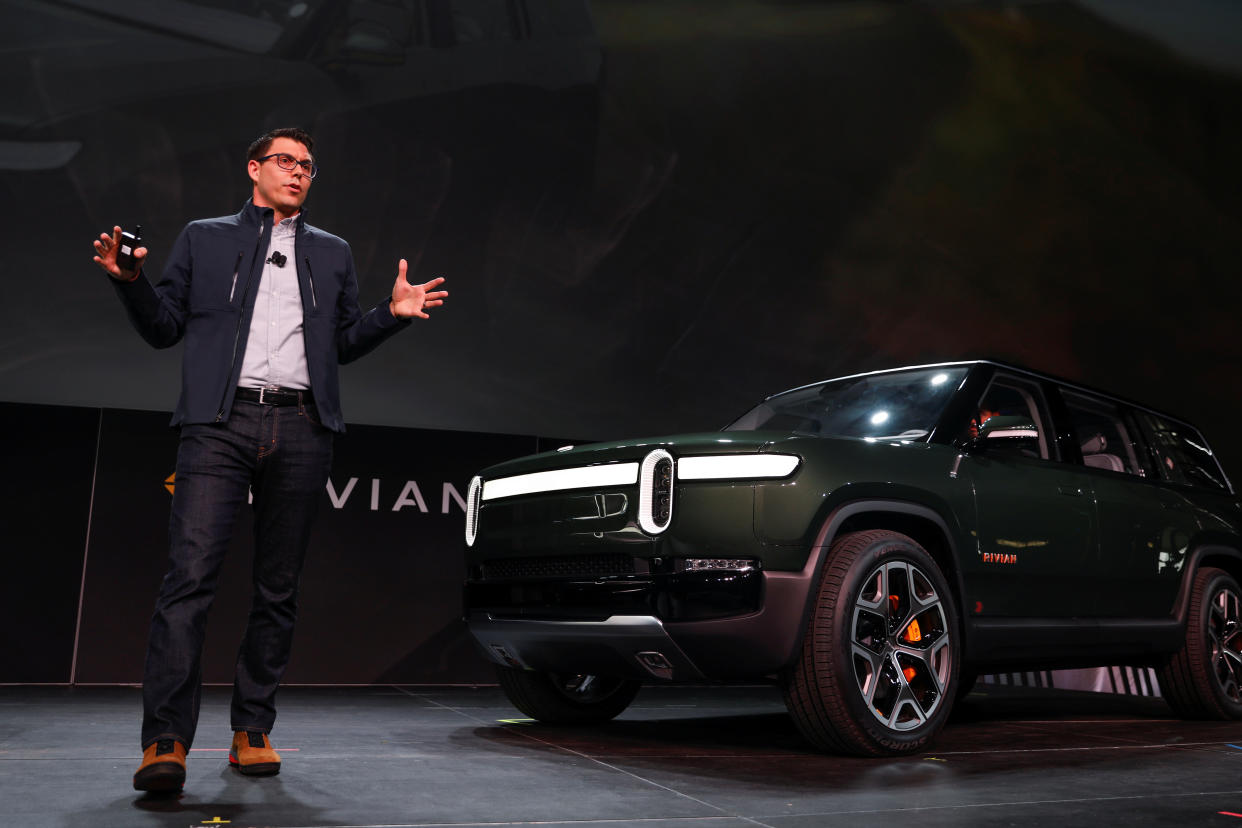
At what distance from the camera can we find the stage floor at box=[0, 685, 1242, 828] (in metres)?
2.56

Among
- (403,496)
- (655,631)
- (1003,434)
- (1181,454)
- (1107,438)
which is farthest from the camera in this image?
(403,496)

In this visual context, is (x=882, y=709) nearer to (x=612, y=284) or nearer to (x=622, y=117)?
(x=612, y=284)

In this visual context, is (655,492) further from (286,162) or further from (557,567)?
(286,162)

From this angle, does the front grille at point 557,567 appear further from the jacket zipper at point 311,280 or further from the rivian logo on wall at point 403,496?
the rivian logo on wall at point 403,496

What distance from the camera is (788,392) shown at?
506 centimetres

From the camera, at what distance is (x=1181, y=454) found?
225 inches

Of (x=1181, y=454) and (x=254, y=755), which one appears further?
(x=1181, y=454)

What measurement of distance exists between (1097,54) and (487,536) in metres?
10.00

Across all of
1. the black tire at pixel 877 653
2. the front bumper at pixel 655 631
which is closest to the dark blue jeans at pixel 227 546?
the front bumper at pixel 655 631

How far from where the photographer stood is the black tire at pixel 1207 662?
16.9ft

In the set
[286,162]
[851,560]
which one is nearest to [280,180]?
[286,162]

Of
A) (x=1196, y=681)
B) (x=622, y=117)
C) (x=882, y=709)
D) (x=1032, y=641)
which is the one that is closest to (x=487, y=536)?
(x=882, y=709)

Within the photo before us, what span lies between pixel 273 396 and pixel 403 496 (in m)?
3.58

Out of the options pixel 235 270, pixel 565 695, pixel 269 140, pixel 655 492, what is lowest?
pixel 565 695
